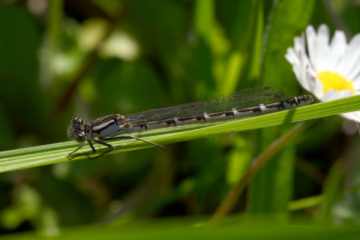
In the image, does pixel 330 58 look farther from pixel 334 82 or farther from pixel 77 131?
pixel 77 131

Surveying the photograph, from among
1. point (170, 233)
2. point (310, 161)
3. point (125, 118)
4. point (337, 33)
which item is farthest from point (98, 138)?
point (310, 161)

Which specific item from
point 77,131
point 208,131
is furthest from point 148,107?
point 208,131

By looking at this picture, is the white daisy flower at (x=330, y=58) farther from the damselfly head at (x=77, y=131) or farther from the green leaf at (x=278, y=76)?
the damselfly head at (x=77, y=131)

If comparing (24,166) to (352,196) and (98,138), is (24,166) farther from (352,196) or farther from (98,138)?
A: (352,196)

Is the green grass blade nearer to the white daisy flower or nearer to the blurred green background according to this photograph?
the white daisy flower

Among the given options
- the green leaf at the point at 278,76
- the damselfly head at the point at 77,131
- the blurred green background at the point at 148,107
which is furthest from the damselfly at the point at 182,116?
the blurred green background at the point at 148,107

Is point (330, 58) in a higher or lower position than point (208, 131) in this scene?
higher
